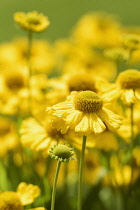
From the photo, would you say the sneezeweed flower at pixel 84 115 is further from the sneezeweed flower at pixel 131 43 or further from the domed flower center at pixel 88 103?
the sneezeweed flower at pixel 131 43

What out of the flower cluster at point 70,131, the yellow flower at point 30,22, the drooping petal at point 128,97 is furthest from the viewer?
the yellow flower at point 30,22

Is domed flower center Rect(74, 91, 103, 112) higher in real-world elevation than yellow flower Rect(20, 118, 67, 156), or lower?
higher

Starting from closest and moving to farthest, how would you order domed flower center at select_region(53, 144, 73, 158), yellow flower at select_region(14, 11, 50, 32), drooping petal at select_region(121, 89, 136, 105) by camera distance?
1. domed flower center at select_region(53, 144, 73, 158)
2. drooping petal at select_region(121, 89, 136, 105)
3. yellow flower at select_region(14, 11, 50, 32)

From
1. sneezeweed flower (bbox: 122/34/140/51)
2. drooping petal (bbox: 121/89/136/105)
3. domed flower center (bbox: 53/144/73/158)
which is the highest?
sneezeweed flower (bbox: 122/34/140/51)

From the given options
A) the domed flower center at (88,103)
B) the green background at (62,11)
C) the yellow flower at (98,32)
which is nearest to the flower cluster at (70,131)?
the domed flower center at (88,103)

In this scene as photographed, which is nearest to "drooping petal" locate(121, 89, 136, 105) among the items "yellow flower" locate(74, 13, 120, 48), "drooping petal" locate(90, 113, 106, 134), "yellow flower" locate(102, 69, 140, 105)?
"yellow flower" locate(102, 69, 140, 105)

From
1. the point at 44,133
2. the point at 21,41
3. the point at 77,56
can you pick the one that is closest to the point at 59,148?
the point at 44,133

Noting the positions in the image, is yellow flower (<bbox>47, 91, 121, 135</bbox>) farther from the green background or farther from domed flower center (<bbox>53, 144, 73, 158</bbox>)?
the green background
